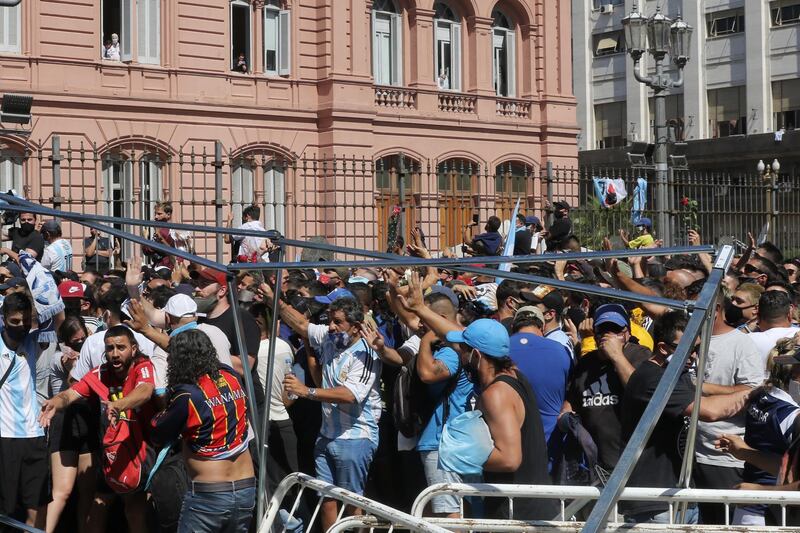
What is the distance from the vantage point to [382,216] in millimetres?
26359

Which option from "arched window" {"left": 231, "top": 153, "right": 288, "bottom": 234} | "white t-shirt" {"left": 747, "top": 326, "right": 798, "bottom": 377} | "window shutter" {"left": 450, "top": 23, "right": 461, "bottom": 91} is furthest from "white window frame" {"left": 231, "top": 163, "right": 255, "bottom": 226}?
"white t-shirt" {"left": 747, "top": 326, "right": 798, "bottom": 377}

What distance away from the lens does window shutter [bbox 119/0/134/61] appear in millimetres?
25281

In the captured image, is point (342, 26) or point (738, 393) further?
point (342, 26)

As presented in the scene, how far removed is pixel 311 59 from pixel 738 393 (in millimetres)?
22143

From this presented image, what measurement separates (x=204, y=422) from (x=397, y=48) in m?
23.7

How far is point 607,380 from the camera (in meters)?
7.13

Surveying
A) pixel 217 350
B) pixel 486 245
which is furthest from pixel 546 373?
pixel 486 245

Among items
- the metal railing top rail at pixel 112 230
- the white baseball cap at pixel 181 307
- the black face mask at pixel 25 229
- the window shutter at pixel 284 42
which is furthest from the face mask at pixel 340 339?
the window shutter at pixel 284 42

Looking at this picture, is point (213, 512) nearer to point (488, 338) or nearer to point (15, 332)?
point (488, 338)

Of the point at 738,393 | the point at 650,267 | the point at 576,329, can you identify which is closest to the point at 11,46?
the point at 650,267

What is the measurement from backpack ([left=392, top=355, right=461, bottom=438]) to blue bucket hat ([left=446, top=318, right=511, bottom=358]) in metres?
1.23

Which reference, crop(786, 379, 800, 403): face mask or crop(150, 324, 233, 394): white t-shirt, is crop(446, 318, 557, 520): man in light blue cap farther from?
crop(150, 324, 233, 394): white t-shirt

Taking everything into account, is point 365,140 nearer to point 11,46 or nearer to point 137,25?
point 137,25

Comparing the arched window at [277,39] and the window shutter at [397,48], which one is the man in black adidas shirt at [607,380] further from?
the window shutter at [397,48]
